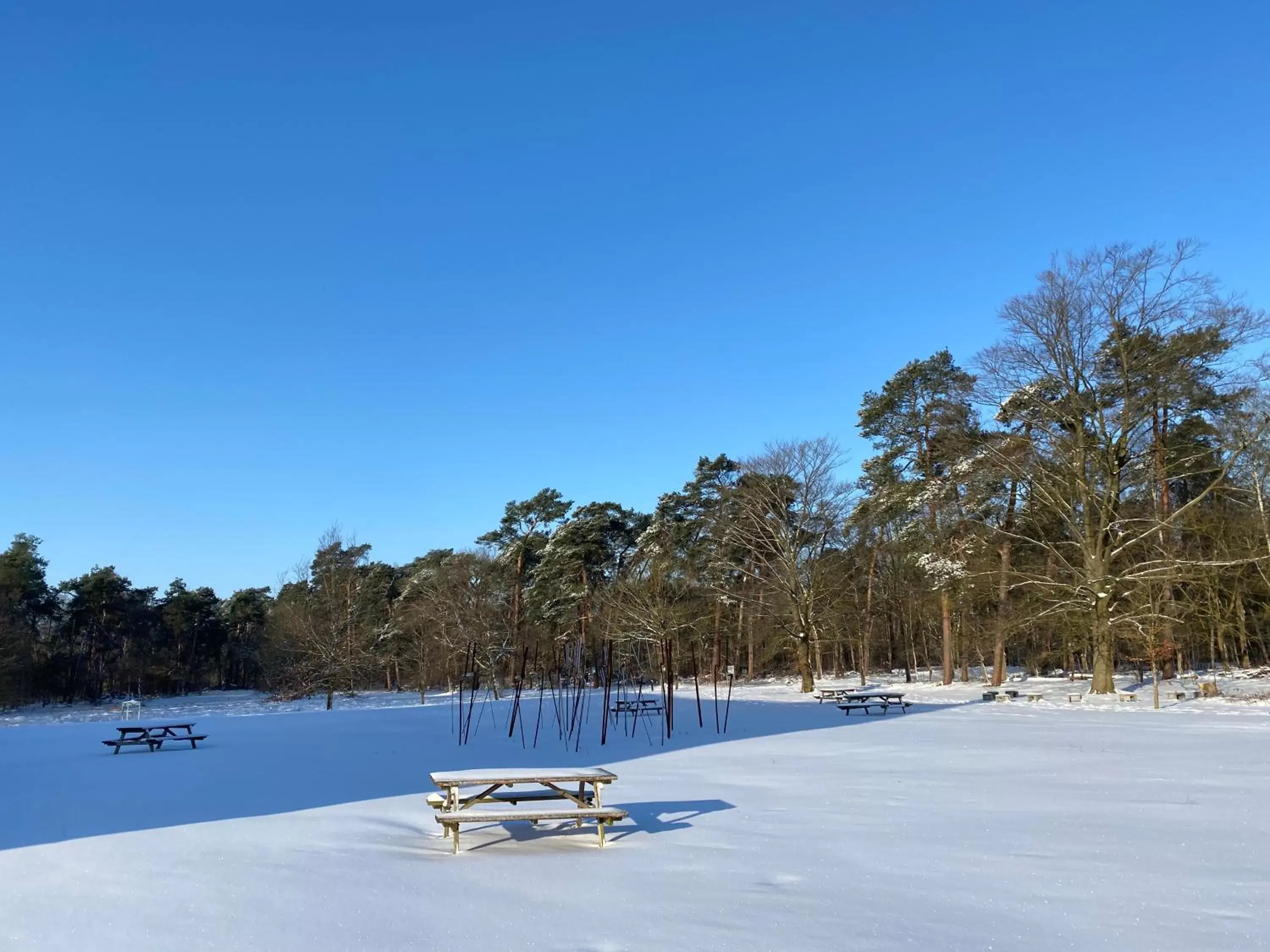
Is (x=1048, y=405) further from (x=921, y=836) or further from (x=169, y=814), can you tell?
(x=169, y=814)

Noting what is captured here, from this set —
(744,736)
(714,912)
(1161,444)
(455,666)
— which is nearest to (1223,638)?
(1161,444)

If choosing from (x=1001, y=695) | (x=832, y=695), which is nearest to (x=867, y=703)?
(x=1001, y=695)

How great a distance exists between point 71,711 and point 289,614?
11.4 metres

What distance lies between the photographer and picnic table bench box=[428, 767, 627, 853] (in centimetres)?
599

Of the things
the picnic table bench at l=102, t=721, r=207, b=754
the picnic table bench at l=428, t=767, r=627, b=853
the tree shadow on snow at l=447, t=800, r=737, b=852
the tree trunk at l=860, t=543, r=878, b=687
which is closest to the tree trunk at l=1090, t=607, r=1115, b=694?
the tree trunk at l=860, t=543, r=878, b=687

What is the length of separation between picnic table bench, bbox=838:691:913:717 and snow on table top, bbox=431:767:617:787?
1347 centimetres

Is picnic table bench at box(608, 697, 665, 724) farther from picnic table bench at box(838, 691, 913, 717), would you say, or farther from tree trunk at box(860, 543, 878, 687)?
tree trunk at box(860, 543, 878, 687)

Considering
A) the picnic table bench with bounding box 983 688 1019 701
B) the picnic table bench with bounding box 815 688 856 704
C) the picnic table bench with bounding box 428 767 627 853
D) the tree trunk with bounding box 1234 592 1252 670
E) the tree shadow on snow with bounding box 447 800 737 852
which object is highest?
the tree trunk with bounding box 1234 592 1252 670

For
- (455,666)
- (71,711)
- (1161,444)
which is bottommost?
(71,711)

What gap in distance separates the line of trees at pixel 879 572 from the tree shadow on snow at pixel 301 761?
237cm

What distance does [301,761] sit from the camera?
38.4 feet

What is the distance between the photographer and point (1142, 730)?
44.8 feet

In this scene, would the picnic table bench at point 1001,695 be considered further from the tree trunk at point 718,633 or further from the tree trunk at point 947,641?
the tree trunk at point 718,633

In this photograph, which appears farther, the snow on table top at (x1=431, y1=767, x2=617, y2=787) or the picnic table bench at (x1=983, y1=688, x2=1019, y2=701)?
the picnic table bench at (x1=983, y1=688, x2=1019, y2=701)
